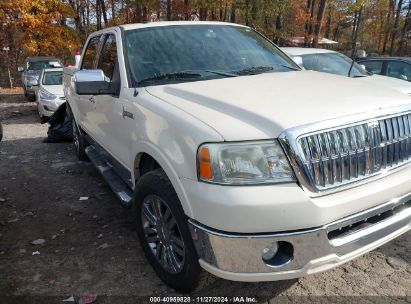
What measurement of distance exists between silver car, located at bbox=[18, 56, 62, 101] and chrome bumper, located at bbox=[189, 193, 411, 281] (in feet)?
48.4

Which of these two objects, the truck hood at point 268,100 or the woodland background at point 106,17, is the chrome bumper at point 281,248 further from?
the woodland background at point 106,17

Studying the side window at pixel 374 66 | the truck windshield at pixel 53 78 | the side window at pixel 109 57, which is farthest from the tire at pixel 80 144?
the side window at pixel 374 66

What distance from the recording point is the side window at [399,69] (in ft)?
29.6

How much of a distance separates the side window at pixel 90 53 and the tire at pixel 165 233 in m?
2.65

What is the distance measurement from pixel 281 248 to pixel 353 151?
0.73m

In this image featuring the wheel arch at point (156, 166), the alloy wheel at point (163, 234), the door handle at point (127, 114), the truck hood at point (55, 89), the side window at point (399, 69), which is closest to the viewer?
the wheel arch at point (156, 166)

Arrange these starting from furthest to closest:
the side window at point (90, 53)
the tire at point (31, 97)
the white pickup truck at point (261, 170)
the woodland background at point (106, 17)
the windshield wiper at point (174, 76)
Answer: the woodland background at point (106, 17)
the tire at point (31, 97)
the side window at point (90, 53)
the windshield wiper at point (174, 76)
the white pickup truck at point (261, 170)

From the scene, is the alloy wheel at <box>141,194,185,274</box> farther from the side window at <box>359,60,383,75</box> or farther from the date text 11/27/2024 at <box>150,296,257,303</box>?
the side window at <box>359,60,383,75</box>

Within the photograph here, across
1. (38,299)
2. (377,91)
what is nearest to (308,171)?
(377,91)

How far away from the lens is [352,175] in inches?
94.2

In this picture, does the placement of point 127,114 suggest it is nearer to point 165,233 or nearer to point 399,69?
point 165,233

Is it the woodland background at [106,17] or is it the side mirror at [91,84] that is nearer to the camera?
the side mirror at [91,84]

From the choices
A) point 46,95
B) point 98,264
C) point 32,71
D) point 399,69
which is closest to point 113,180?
point 98,264

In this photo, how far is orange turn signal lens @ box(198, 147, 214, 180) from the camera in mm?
2264
